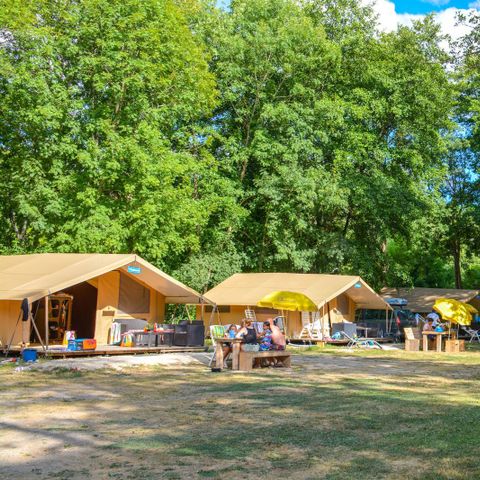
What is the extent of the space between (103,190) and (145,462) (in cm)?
2107

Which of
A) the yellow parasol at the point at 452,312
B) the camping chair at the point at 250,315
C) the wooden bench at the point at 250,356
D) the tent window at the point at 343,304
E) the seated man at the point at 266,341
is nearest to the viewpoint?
the wooden bench at the point at 250,356

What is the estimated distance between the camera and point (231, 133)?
110 feet

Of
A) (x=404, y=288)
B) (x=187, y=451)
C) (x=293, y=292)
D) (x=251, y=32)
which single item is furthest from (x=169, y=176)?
(x=187, y=451)

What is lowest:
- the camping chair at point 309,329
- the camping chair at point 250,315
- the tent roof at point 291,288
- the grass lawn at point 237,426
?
the grass lawn at point 237,426

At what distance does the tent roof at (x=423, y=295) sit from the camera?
35969mm

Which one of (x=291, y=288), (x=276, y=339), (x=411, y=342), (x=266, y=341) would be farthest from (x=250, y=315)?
(x=276, y=339)

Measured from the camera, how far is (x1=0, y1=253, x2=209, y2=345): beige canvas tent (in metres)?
17.6

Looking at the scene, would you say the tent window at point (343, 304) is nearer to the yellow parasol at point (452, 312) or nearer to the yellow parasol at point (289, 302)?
the yellow parasol at point (452, 312)

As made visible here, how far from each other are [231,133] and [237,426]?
26868 mm

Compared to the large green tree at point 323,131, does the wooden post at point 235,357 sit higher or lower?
lower

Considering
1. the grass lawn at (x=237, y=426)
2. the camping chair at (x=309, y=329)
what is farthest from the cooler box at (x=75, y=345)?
the camping chair at (x=309, y=329)

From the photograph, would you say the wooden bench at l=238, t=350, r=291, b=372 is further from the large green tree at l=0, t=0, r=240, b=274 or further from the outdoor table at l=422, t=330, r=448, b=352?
the large green tree at l=0, t=0, r=240, b=274

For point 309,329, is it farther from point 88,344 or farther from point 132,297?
point 88,344

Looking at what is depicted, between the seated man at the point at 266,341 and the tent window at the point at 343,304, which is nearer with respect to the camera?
the seated man at the point at 266,341
